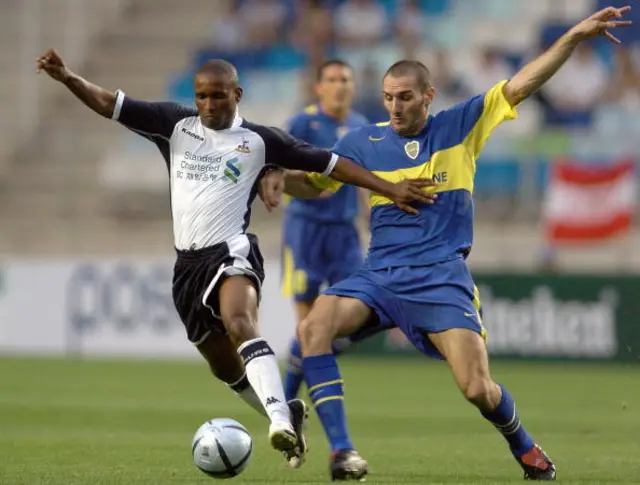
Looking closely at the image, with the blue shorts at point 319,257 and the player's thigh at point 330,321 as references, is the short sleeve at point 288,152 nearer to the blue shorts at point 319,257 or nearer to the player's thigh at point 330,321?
the player's thigh at point 330,321

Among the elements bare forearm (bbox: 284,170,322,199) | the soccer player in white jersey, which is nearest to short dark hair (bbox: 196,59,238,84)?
the soccer player in white jersey

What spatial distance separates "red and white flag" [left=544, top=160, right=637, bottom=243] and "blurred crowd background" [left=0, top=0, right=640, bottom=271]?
11 cm

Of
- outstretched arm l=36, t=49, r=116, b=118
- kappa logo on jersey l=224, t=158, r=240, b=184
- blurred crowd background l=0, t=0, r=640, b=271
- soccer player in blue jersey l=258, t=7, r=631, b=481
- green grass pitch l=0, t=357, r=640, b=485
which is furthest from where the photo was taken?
blurred crowd background l=0, t=0, r=640, b=271

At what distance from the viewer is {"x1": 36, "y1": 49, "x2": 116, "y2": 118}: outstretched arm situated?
26.3 feet

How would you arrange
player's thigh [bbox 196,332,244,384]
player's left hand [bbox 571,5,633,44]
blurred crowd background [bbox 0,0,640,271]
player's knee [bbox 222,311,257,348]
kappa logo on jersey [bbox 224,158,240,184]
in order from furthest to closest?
blurred crowd background [bbox 0,0,640,271] → player's thigh [bbox 196,332,244,384] → kappa logo on jersey [bbox 224,158,240,184] → player's knee [bbox 222,311,257,348] → player's left hand [bbox 571,5,633,44]

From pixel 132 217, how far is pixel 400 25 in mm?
5250

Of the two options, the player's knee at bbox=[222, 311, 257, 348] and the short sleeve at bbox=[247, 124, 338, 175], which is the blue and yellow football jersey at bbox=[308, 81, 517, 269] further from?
the player's knee at bbox=[222, 311, 257, 348]

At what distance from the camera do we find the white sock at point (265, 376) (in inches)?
301

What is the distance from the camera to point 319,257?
12.1 m

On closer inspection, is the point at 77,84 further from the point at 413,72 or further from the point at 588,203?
the point at 588,203

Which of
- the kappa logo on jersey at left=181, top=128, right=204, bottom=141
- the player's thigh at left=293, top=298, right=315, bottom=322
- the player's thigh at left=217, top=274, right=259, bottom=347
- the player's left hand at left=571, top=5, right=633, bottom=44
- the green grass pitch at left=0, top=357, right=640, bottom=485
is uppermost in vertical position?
the player's left hand at left=571, top=5, right=633, bottom=44

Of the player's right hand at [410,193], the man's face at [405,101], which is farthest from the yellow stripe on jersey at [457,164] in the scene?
the man's face at [405,101]

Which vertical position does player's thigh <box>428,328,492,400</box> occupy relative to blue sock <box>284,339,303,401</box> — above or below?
above

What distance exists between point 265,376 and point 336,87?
4.63m
